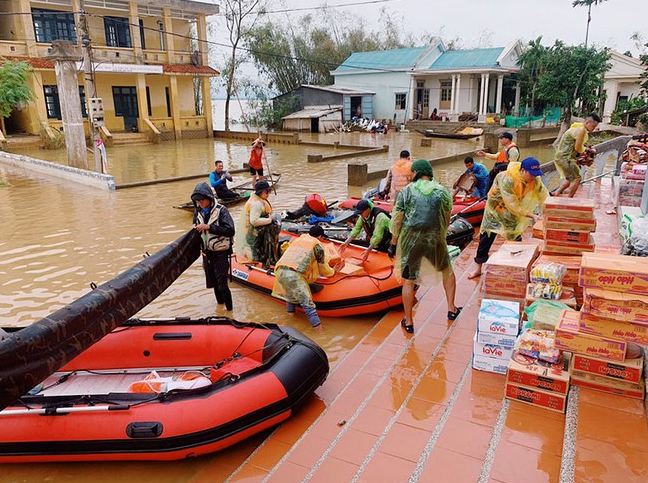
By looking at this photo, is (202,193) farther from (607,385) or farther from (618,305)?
(607,385)

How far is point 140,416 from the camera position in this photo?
361cm

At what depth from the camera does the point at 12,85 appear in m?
20.6

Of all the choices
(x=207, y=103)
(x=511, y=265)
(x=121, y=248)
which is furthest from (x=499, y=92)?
(x=511, y=265)

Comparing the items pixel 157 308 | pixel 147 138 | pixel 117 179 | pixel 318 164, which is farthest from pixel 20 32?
pixel 157 308

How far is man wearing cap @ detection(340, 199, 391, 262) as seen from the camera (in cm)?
643

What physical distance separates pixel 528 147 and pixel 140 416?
76.6 feet

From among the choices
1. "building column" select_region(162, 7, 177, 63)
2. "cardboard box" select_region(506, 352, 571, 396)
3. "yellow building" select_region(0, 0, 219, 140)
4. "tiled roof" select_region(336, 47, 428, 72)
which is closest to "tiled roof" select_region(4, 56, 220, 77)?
"yellow building" select_region(0, 0, 219, 140)

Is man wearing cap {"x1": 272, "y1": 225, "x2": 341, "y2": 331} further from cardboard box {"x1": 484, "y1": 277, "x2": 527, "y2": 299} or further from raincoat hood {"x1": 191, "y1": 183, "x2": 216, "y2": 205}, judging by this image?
cardboard box {"x1": 484, "y1": 277, "x2": 527, "y2": 299}

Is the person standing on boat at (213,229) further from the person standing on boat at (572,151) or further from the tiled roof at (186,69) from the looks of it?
the tiled roof at (186,69)

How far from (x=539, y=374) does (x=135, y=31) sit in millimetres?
28167

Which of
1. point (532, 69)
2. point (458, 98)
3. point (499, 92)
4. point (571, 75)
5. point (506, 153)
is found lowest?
point (506, 153)

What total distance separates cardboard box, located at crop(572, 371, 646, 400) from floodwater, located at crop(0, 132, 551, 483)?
2.43 metres

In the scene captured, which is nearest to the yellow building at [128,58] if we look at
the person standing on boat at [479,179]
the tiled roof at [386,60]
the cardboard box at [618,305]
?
A: the tiled roof at [386,60]

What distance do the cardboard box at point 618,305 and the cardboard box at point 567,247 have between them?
1.54 m
